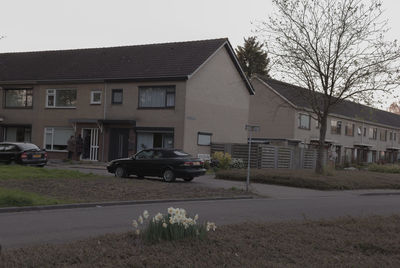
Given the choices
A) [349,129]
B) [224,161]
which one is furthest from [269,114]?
[224,161]

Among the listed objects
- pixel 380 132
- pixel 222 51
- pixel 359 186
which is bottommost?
pixel 359 186

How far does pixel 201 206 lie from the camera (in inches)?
519

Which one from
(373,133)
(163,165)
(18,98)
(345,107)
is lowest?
(163,165)

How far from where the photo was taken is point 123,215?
10.9 m

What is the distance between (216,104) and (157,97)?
14.1 feet

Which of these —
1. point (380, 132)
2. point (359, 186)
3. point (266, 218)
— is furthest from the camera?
point (380, 132)

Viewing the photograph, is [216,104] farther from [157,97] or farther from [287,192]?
[287,192]

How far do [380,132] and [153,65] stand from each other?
3705cm

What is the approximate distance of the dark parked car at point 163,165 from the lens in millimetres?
19719

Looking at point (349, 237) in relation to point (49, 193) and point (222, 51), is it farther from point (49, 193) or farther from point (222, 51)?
point (222, 51)

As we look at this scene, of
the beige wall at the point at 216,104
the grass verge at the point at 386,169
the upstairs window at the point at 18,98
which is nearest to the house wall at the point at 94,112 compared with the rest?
the upstairs window at the point at 18,98

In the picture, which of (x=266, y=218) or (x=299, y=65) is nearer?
(x=266, y=218)

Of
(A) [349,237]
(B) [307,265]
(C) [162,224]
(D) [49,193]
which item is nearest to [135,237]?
(C) [162,224]

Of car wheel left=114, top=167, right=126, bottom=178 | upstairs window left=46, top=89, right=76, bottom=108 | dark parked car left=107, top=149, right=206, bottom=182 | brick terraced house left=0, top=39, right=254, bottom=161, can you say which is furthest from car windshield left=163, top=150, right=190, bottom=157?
upstairs window left=46, top=89, right=76, bottom=108
